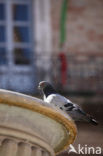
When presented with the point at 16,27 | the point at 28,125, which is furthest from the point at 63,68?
the point at 28,125

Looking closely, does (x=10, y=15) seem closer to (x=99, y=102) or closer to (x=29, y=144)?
(x=99, y=102)

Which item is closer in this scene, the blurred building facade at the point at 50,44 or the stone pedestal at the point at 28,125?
the stone pedestal at the point at 28,125

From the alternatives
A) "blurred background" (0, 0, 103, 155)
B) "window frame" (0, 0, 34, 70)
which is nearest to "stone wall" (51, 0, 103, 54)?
"blurred background" (0, 0, 103, 155)

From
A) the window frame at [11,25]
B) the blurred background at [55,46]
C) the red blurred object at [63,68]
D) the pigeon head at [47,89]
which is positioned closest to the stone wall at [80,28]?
the blurred background at [55,46]

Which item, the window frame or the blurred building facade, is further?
the window frame

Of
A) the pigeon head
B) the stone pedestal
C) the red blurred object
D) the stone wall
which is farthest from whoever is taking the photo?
the stone wall

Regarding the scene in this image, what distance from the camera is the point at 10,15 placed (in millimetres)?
11805

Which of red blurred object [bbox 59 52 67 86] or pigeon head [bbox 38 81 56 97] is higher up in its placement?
pigeon head [bbox 38 81 56 97]

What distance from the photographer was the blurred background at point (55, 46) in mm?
11273

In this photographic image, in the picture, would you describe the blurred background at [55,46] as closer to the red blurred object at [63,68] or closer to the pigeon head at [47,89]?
the red blurred object at [63,68]

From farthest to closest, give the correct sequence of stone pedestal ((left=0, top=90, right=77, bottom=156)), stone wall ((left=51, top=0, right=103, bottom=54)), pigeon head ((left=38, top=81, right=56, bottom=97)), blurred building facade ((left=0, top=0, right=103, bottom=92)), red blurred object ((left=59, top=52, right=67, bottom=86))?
stone wall ((left=51, top=0, right=103, bottom=54))
blurred building facade ((left=0, top=0, right=103, bottom=92))
red blurred object ((left=59, top=52, right=67, bottom=86))
pigeon head ((left=38, top=81, right=56, bottom=97))
stone pedestal ((left=0, top=90, right=77, bottom=156))

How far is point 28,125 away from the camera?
2.94 m

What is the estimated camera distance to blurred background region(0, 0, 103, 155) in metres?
11.3

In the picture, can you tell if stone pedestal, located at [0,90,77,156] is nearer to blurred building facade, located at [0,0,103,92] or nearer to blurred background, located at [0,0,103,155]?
blurred background, located at [0,0,103,155]
